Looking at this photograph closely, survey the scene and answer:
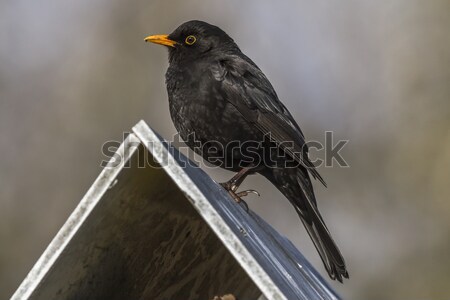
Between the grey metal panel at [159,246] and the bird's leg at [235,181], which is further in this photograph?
the bird's leg at [235,181]

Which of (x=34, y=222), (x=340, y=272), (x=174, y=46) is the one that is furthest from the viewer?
(x=34, y=222)

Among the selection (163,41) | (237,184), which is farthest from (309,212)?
(163,41)

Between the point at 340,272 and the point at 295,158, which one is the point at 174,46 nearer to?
the point at 295,158

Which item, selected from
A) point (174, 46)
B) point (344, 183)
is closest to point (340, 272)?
point (174, 46)

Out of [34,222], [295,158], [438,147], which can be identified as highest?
[295,158]

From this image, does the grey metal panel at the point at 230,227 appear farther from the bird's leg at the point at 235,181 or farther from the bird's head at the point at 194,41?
the bird's head at the point at 194,41

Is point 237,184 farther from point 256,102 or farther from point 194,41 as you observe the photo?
point 194,41

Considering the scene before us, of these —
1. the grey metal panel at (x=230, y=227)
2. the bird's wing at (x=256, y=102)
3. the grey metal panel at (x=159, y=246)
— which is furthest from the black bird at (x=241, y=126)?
the grey metal panel at (x=230, y=227)

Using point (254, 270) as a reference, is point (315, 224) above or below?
below
